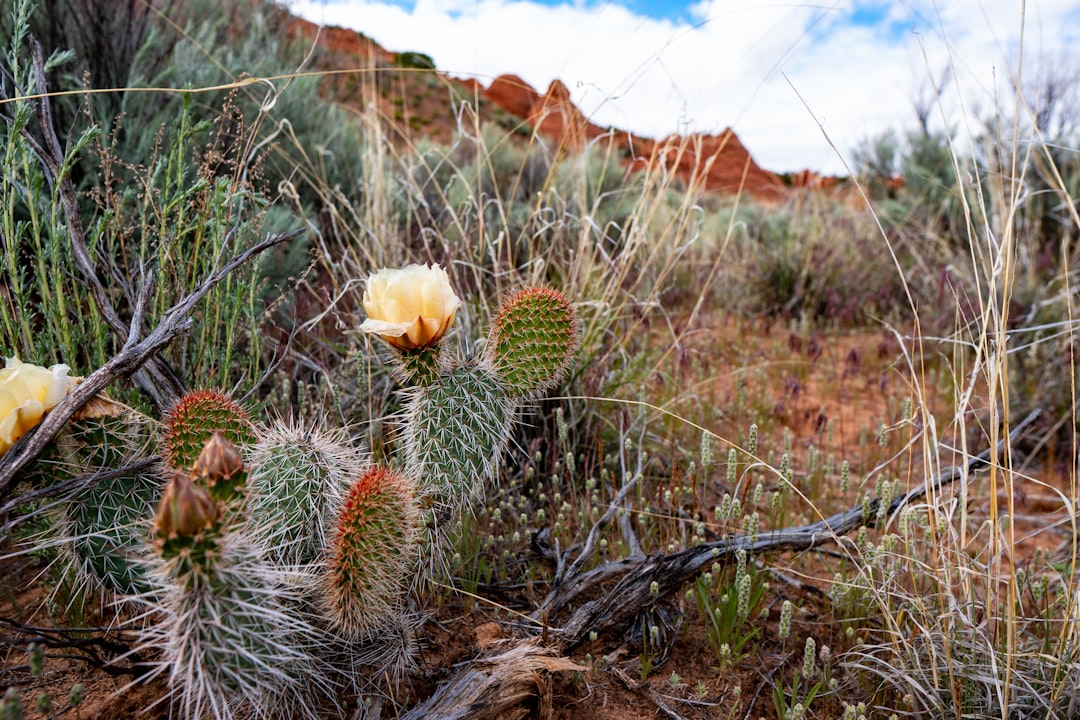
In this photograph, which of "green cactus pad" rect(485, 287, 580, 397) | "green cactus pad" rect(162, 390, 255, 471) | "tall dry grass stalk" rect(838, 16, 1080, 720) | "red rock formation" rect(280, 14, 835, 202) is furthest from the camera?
"red rock formation" rect(280, 14, 835, 202)

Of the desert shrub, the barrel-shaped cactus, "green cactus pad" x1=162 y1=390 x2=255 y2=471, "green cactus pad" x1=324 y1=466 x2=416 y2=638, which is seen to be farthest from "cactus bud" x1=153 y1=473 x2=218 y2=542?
the desert shrub

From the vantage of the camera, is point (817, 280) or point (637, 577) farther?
point (817, 280)

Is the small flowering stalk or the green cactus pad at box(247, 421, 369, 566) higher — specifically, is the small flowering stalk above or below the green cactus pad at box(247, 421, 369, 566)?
above

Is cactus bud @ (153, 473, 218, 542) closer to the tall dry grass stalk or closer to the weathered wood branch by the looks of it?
the weathered wood branch

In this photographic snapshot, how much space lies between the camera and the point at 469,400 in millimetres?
1556

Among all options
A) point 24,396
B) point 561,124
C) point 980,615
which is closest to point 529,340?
point 24,396

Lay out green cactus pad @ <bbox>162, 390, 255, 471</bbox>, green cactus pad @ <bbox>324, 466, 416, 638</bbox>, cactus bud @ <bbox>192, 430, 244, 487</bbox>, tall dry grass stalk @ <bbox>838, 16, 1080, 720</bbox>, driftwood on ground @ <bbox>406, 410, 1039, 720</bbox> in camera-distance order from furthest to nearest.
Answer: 1. driftwood on ground @ <bbox>406, 410, 1039, 720</bbox>
2. tall dry grass stalk @ <bbox>838, 16, 1080, 720</bbox>
3. green cactus pad @ <bbox>162, 390, 255, 471</bbox>
4. green cactus pad @ <bbox>324, 466, 416, 638</bbox>
5. cactus bud @ <bbox>192, 430, 244, 487</bbox>

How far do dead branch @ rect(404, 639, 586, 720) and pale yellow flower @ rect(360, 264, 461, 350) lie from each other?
0.65 meters

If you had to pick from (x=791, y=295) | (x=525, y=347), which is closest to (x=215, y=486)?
(x=525, y=347)

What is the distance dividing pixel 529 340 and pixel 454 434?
0.84 feet

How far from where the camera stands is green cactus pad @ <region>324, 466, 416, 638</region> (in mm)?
1235

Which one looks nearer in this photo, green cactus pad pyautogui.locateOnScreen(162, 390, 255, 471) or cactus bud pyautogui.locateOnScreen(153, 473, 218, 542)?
cactus bud pyautogui.locateOnScreen(153, 473, 218, 542)

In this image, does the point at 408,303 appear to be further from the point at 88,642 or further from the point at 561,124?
the point at 561,124

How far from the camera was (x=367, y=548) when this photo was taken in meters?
1.23
